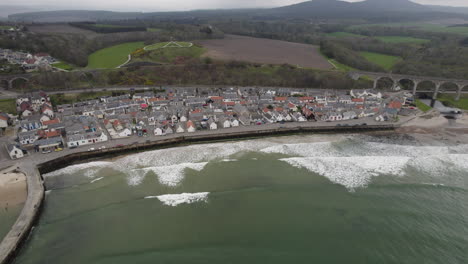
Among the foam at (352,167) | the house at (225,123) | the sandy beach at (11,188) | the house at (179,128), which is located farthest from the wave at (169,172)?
the foam at (352,167)

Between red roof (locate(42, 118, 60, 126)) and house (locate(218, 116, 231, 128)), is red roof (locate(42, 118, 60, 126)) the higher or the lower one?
the higher one

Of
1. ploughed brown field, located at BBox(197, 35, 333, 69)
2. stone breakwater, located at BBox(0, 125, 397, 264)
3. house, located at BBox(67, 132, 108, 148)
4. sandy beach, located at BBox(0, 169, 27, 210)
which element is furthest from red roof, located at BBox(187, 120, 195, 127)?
ploughed brown field, located at BBox(197, 35, 333, 69)

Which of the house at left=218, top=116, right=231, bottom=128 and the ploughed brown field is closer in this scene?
the house at left=218, top=116, right=231, bottom=128

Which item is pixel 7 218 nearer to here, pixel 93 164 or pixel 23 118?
pixel 93 164

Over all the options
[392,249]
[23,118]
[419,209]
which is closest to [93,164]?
[23,118]

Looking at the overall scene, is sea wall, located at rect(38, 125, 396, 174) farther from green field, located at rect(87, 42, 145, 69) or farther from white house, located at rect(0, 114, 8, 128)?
green field, located at rect(87, 42, 145, 69)

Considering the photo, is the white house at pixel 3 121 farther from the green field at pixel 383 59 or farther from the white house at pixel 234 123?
the green field at pixel 383 59

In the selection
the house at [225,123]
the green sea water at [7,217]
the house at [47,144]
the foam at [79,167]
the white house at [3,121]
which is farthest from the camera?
the house at [225,123]
